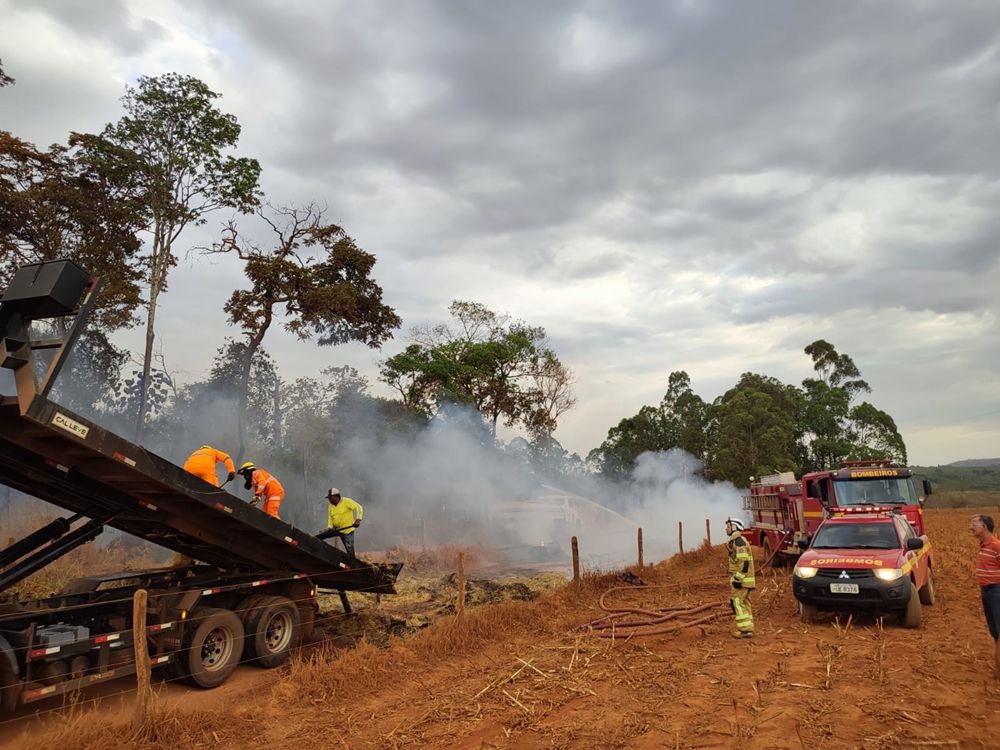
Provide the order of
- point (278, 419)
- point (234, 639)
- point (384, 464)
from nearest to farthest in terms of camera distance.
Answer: point (234, 639)
point (278, 419)
point (384, 464)

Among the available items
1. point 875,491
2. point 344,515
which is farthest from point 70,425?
point 875,491

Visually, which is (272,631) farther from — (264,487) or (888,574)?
(888,574)

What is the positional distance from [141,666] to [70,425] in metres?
2.35

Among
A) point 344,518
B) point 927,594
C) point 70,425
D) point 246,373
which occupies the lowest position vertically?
point 927,594

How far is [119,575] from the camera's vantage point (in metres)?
8.24

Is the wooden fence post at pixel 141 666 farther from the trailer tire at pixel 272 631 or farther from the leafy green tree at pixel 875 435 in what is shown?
the leafy green tree at pixel 875 435

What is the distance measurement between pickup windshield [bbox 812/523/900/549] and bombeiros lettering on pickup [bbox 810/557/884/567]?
812mm

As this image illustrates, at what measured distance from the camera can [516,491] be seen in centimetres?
3441

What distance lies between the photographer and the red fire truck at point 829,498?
1400cm

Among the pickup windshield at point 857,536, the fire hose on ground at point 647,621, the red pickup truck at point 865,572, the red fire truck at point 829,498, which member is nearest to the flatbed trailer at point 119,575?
the fire hose on ground at point 647,621

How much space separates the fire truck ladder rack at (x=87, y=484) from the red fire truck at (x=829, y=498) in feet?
33.1

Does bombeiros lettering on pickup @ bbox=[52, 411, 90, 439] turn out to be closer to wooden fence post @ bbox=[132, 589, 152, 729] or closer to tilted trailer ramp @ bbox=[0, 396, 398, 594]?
tilted trailer ramp @ bbox=[0, 396, 398, 594]

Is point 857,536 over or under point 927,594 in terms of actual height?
over

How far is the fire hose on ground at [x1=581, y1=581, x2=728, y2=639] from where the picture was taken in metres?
9.47
